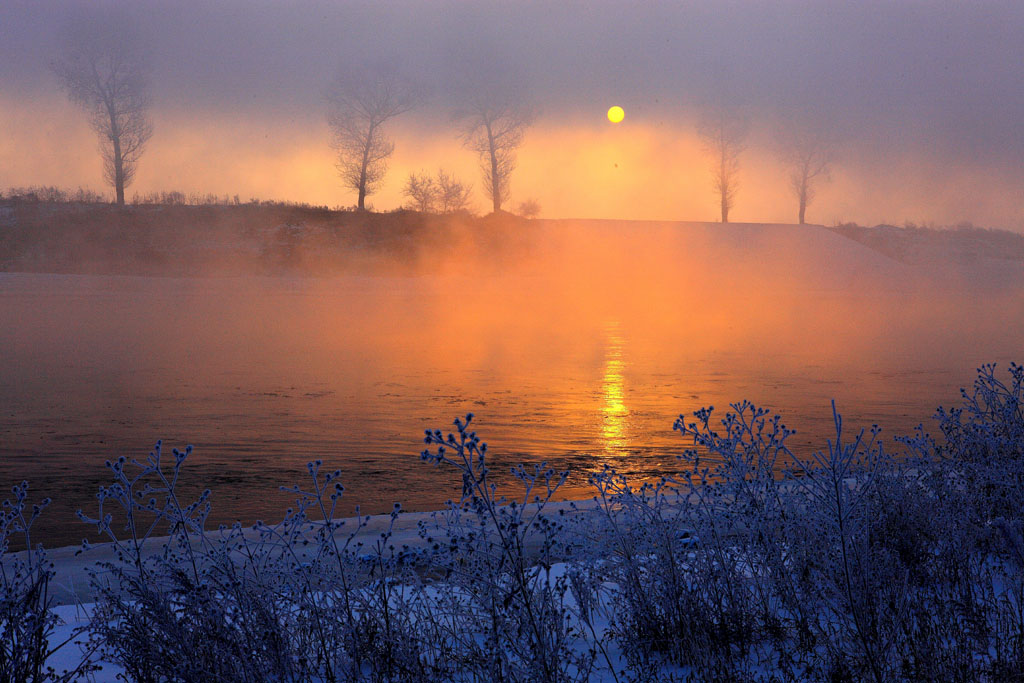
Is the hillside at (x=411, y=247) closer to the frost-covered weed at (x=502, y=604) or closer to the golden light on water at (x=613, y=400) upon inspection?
the golden light on water at (x=613, y=400)

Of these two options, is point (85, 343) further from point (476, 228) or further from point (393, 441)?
point (476, 228)

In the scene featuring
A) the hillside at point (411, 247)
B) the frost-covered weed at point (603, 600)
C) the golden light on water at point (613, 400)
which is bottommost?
the golden light on water at point (613, 400)

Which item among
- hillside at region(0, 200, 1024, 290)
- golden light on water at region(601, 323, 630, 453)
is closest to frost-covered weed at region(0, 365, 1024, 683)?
golden light on water at region(601, 323, 630, 453)

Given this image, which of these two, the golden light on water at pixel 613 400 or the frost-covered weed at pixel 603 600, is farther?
the golden light on water at pixel 613 400

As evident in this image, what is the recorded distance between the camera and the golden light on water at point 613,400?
9.45 meters

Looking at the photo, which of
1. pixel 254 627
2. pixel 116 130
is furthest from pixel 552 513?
pixel 116 130

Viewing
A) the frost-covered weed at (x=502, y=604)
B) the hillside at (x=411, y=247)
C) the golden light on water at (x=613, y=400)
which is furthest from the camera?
the hillside at (x=411, y=247)

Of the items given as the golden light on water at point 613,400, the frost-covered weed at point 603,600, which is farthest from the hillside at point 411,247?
the frost-covered weed at point 603,600

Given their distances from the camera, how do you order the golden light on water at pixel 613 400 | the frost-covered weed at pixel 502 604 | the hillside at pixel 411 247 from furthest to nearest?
1. the hillside at pixel 411 247
2. the golden light on water at pixel 613 400
3. the frost-covered weed at pixel 502 604

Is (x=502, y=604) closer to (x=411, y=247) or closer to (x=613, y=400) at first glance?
(x=613, y=400)

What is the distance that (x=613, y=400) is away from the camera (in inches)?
473

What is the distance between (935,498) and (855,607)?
167 cm

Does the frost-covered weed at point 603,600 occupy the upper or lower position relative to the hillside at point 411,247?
lower

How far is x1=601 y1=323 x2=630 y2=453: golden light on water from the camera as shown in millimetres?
9445
